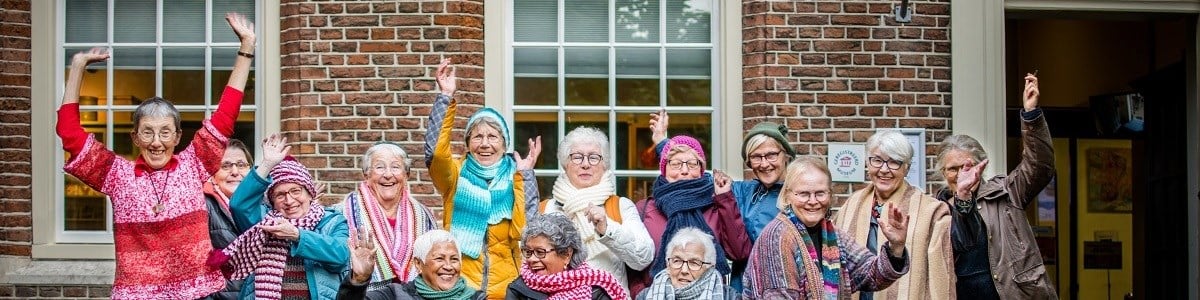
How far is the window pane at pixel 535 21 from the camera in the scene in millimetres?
8508

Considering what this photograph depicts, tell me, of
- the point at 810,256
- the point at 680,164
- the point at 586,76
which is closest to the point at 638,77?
the point at 586,76

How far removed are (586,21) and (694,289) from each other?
2.96m

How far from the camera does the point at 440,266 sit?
5746mm

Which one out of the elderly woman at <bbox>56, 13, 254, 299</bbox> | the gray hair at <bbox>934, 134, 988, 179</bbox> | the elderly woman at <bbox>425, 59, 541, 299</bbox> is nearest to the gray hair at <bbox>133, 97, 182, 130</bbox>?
the elderly woman at <bbox>56, 13, 254, 299</bbox>

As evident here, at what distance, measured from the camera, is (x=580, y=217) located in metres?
6.52

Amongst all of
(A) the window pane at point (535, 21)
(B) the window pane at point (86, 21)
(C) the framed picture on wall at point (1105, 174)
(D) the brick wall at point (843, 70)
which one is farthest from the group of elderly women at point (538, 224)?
(C) the framed picture on wall at point (1105, 174)

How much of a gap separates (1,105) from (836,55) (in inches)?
177

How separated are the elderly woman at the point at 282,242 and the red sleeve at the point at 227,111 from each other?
0.20m

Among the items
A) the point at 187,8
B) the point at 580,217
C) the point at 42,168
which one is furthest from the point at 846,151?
the point at 42,168

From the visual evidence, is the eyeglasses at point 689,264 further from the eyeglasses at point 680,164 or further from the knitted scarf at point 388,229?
the knitted scarf at point 388,229

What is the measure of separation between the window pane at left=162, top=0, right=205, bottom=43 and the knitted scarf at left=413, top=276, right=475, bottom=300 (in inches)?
131

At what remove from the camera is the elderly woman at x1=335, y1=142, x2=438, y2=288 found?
6418 mm

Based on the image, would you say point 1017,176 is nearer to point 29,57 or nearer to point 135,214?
point 135,214

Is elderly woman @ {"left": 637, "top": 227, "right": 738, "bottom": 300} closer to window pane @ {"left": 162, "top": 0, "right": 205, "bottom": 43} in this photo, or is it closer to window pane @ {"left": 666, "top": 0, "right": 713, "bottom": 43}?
window pane @ {"left": 666, "top": 0, "right": 713, "bottom": 43}
